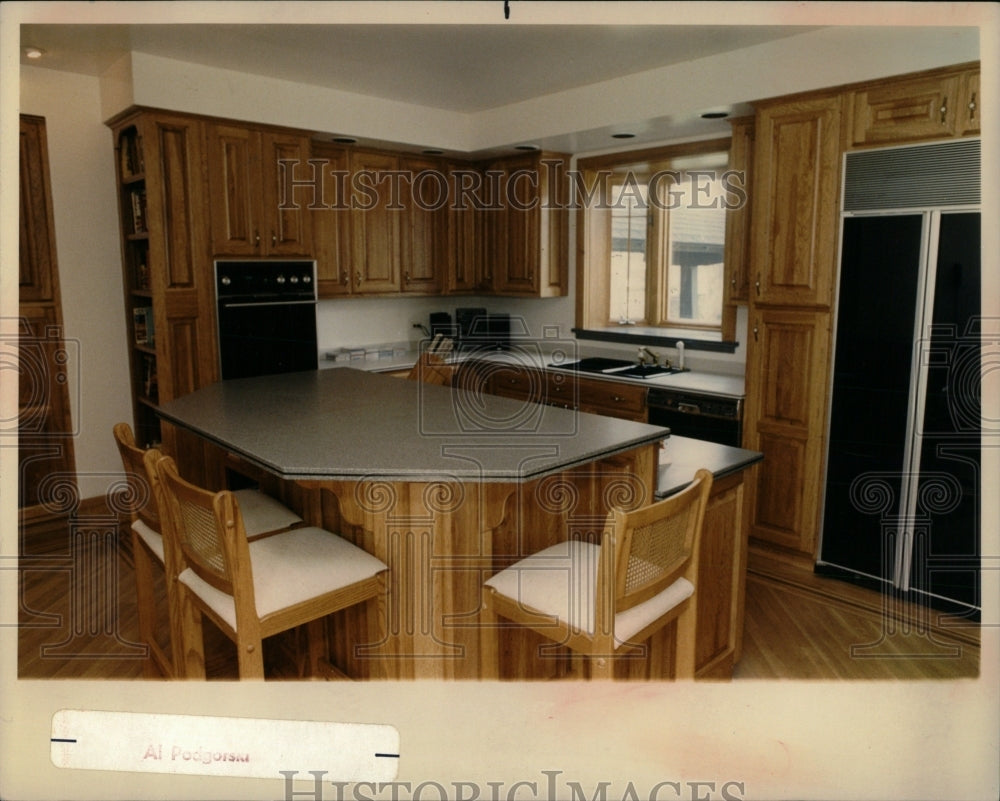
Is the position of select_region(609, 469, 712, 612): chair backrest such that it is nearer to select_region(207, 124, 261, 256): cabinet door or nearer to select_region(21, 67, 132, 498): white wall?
select_region(207, 124, 261, 256): cabinet door

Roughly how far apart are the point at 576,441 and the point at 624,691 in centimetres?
77

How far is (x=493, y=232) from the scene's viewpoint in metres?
5.13

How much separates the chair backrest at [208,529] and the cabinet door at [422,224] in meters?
3.34

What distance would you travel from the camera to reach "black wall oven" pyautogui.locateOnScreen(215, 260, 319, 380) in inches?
153

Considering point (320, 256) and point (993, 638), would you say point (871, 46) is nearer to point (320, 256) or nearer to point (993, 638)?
point (993, 638)

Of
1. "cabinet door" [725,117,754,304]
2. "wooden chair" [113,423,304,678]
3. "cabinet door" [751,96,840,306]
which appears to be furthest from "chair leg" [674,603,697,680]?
"cabinet door" [725,117,754,304]

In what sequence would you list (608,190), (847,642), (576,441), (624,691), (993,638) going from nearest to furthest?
(993,638) < (624,691) < (576,441) < (847,642) < (608,190)

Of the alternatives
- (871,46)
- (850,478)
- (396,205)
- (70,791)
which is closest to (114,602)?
(70,791)

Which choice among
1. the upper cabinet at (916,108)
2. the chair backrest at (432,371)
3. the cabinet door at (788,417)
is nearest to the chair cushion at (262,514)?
the chair backrest at (432,371)

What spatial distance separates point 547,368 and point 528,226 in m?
1.01

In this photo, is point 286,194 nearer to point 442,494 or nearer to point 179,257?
point 179,257

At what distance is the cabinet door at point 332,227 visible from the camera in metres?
4.46

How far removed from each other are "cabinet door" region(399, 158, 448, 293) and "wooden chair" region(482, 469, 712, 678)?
3403mm

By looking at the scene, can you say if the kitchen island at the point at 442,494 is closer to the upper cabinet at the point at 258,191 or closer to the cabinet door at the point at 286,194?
the upper cabinet at the point at 258,191
